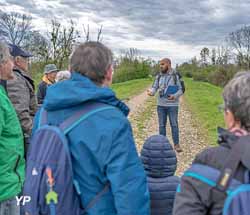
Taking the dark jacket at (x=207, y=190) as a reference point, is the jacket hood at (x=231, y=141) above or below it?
above

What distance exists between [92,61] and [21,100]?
5.86ft

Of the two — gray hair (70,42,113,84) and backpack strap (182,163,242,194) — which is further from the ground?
gray hair (70,42,113,84)

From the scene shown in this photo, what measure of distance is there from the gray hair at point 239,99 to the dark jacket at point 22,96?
249cm

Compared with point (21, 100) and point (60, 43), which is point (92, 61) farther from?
point (60, 43)

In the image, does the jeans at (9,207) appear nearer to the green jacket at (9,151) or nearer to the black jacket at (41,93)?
the green jacket at (9,151)

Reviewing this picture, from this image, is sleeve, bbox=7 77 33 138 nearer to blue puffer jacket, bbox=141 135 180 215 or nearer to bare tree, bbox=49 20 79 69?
blue puffer jacket, bbox=141 135 180 215

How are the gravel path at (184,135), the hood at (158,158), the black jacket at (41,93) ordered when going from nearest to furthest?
the hood at (158,158)
the black jacket at (41,93)
the gravel path at (184,135)

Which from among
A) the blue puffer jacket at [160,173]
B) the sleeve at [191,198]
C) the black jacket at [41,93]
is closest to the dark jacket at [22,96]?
the blue puffer jacket at [160,173]

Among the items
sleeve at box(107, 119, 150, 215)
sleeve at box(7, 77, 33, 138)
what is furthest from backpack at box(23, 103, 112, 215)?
sleeve at box(7, 77, 33, 138)

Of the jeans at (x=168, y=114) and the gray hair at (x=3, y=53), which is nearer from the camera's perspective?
the gray hair at (x=3, y=53)

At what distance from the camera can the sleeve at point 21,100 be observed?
3.93 meters

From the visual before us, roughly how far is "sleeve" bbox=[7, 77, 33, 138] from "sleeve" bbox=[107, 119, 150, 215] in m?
1.92

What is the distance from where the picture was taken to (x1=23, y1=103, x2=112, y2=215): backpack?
7.56 ft

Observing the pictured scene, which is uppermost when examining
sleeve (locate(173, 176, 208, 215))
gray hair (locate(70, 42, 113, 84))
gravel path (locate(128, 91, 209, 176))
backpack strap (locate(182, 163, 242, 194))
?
gray hair (locate(70, 42, 113, 84))
